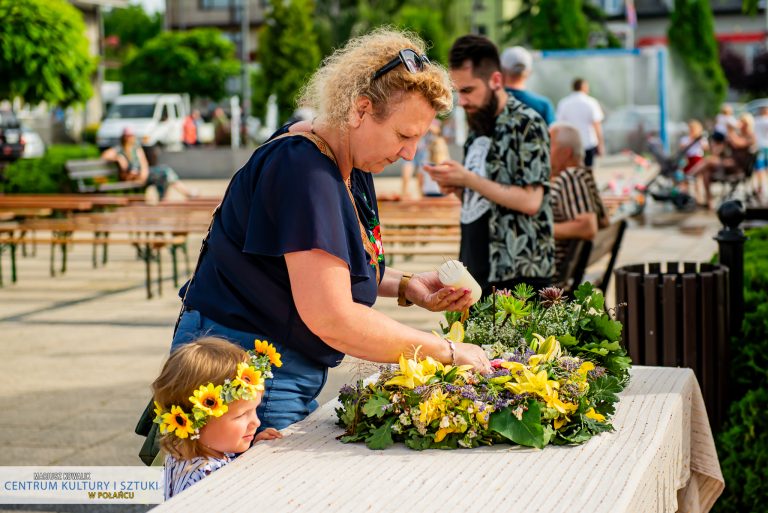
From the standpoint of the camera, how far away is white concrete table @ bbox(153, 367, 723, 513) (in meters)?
2.30

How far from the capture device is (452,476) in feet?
8.14

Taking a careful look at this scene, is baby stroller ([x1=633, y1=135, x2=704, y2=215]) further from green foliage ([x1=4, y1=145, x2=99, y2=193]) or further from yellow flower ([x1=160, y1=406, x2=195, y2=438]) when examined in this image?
yellow flower ([x1=160, y1=406, x2=195, y2=438])

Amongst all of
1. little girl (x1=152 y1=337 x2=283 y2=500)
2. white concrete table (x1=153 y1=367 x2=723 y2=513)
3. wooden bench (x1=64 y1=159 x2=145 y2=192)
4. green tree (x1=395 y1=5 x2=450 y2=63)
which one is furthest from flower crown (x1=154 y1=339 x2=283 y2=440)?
green tree (x1=395 y1=5 x2=450 y2=63)

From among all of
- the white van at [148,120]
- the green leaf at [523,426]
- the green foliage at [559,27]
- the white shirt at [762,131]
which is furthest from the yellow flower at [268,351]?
the green foliage at [559,27]

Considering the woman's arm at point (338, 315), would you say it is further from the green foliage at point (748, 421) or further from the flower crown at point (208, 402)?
the green foliage at point (748, 421)

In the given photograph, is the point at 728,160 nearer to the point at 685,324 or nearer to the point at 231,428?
the point at 685,324

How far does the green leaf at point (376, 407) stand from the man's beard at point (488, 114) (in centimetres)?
255

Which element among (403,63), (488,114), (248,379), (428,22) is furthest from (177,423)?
(428,22)

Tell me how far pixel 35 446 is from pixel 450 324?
294 centimetres

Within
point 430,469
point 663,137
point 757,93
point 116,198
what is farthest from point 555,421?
point 757,93

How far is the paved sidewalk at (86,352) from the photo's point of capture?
18.3 feet

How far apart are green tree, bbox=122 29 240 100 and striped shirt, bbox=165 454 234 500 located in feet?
158
